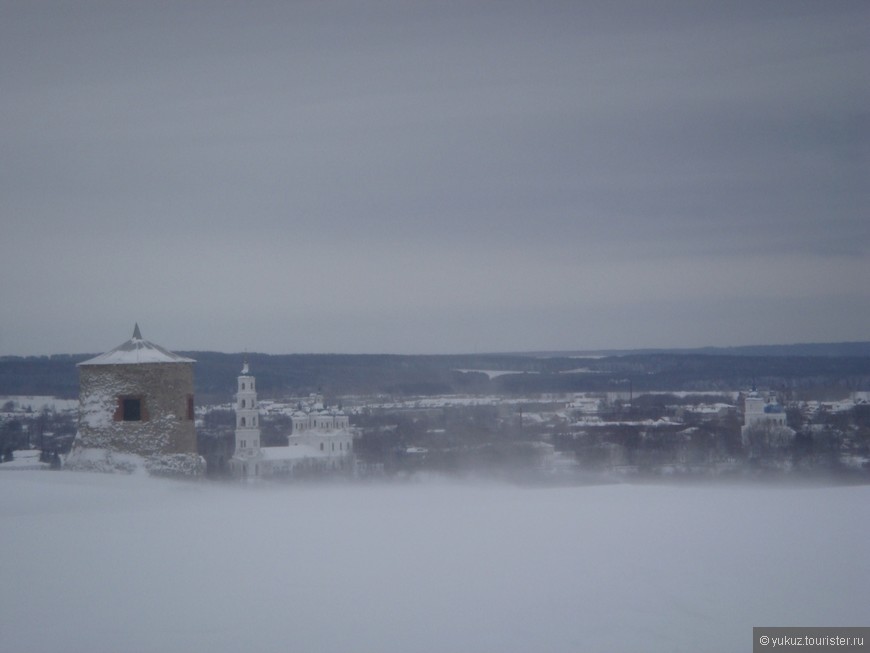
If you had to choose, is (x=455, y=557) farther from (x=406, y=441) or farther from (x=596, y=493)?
(x=406, y=441)

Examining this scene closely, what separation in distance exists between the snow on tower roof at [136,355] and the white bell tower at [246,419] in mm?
23615

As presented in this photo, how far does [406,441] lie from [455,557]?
31645 mm

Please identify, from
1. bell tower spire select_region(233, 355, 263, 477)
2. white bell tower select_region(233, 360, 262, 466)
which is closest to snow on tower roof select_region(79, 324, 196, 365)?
bell tower spire select_region(233, 355, 263, 477)

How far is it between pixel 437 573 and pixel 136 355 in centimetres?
938

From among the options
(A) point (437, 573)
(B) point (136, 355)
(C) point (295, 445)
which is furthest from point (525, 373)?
(A) point (437, 573)

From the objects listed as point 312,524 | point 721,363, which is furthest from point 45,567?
point 721,363

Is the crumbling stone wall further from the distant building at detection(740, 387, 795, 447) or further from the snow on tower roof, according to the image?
the distant building at detection(740, 387, 795, 447)

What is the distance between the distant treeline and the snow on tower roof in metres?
21.9

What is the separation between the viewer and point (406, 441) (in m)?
38.5

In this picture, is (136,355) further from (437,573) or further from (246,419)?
(246,419)

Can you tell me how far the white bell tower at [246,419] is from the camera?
3922 centimetres

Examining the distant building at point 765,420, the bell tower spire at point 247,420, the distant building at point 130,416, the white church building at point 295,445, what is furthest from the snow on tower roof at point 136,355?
the bell tower spire at point 247,420

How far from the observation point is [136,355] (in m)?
14.7

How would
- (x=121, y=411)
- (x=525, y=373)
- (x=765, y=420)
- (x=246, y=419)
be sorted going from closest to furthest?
(x=121, y=411) < (x=765, y=420) < (x=246, y=419) < (x=525, y=373)
